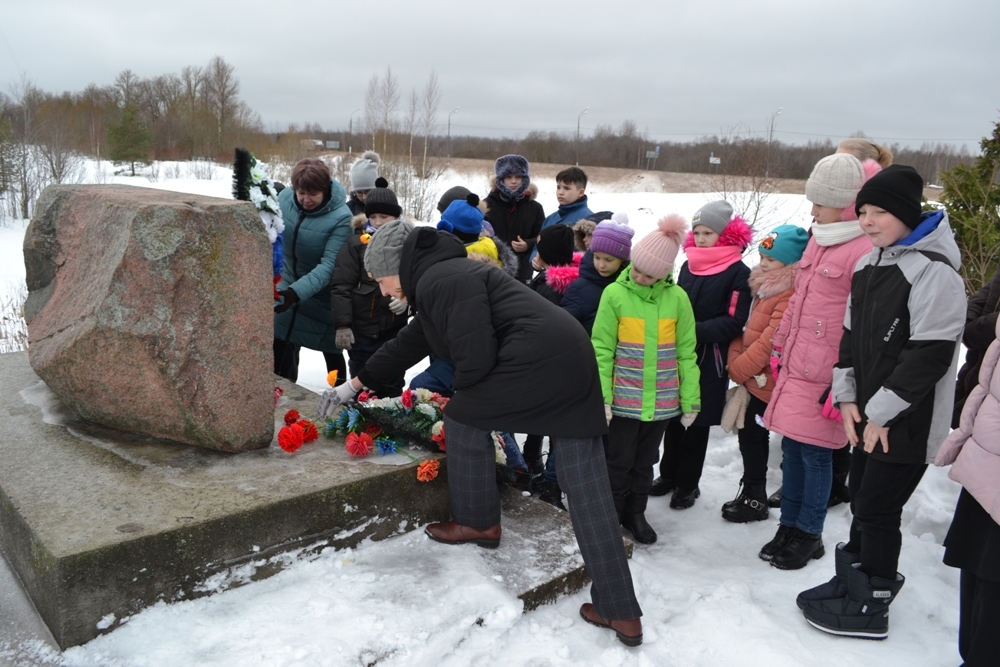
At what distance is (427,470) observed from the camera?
114 inches

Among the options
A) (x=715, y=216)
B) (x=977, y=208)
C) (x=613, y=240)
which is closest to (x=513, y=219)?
(x=613, y=240)

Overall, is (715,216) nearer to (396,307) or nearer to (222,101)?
(396,307)

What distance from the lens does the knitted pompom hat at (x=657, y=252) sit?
3.08 m

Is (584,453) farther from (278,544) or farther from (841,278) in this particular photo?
(841,278)

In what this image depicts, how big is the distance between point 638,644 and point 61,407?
2863 millimetres

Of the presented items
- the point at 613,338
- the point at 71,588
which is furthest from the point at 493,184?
the point at 71,588

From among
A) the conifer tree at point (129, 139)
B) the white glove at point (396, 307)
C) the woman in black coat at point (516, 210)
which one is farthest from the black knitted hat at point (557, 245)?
the conifer tree at point (129, 139)

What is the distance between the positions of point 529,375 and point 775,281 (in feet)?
5.37

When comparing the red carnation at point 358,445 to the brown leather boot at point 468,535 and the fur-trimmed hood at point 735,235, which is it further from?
the fur-trimmed hood at point 735,235

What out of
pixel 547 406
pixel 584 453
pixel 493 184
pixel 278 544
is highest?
pixel 493 184

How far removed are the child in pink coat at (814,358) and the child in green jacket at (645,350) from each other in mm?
430

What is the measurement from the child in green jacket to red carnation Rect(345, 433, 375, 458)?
111 cm

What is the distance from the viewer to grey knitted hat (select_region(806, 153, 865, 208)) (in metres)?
2.97

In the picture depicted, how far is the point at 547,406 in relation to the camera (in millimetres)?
2443
